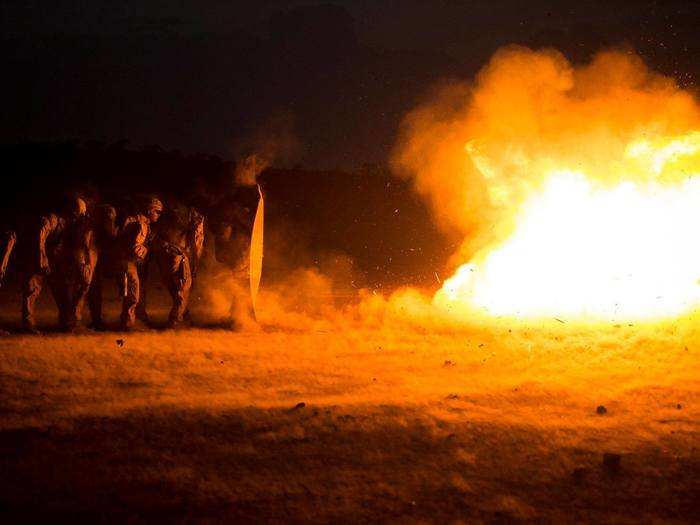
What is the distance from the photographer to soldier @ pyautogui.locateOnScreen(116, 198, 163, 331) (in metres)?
11.6

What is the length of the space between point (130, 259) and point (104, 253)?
43 cm

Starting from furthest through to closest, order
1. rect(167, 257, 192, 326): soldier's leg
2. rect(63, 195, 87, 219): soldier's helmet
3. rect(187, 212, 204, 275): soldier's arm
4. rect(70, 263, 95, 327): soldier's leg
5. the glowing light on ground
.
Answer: the glowing light on ground → rect(187, 212, 204, 275): soldier's arm → rect(167, 257, 192, 326): soldier's leg → rect(63, 195, 87, 219): soldier's helmet → rect(70, 263, 95, 327): soldier's leg

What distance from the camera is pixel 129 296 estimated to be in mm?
11672

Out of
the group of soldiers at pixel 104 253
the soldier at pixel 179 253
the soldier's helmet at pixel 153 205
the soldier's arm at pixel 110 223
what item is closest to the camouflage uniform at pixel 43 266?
the group of soldiers at pixel 104 253

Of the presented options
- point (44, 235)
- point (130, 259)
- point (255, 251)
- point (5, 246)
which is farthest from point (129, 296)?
point (255, 251)

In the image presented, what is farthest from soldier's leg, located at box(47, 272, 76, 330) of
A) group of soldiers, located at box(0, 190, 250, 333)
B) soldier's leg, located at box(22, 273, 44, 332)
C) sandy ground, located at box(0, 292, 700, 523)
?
sandy ground, located at box(0, 292, 700, 523)

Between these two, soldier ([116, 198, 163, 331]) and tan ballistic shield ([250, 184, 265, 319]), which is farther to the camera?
tan ballistic shield ([250, 184, 265, 319])

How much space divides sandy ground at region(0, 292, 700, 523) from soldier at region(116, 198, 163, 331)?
4.21 ft

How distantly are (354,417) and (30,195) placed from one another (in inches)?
1120

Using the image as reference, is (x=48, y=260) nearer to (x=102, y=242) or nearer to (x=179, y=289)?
(x=102, y=242)

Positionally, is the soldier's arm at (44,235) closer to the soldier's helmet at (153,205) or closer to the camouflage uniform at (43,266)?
the camouflage uniform at (43,266)

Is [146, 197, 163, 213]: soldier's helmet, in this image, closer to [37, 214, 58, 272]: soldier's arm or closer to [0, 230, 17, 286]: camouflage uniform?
[37, 214, 58, 272]: soldier's arm

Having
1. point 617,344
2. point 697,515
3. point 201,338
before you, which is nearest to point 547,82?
point 617,344

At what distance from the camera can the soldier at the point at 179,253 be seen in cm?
1204
